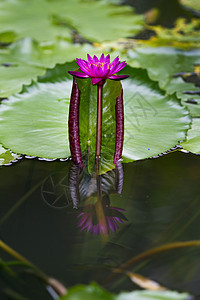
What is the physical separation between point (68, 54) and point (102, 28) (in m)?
0.53

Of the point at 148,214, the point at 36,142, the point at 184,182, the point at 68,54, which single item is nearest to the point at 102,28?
the point at 68,54

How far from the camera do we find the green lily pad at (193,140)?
126cm

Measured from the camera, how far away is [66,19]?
2381 mm

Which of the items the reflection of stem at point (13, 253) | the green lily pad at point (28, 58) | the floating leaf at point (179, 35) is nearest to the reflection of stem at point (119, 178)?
the reflection of stem at point (13, 253)

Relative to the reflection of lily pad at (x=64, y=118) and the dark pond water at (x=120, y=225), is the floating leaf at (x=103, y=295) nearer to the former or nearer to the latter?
the dark pond water at (x=120, y=225)

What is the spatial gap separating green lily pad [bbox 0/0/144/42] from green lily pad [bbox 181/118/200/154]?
1008 millimetres

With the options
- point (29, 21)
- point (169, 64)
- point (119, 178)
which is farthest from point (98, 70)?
point (29, 21)

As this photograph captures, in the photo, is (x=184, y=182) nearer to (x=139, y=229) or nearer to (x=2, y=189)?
(x=139, y=229)

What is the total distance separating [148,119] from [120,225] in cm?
51

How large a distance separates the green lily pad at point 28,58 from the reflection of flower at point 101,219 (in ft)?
2.55

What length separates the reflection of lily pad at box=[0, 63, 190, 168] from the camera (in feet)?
4.01

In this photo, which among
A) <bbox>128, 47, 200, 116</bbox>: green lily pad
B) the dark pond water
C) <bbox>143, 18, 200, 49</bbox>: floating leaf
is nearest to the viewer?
the dark pond water

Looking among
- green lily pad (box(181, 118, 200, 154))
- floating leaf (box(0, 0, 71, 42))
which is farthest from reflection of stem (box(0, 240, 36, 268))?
floating leaf (box(0, 0, 71, 42))

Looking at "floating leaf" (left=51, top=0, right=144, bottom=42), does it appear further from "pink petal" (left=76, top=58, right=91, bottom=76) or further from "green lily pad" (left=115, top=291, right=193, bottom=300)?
"green lily pad" (left=115, top=291, right=193, bottom=300)
